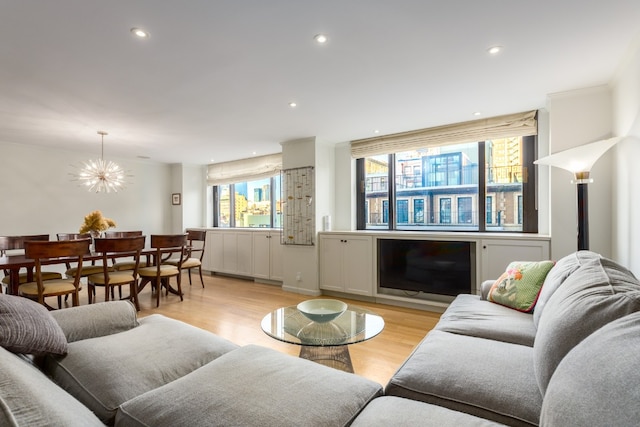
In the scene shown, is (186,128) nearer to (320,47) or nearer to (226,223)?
(320,47)

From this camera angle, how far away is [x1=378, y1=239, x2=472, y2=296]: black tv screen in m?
3.60

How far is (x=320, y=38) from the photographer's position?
1993 millimetres

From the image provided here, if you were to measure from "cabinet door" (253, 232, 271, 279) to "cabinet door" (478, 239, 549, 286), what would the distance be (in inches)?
127

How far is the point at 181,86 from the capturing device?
272 cm

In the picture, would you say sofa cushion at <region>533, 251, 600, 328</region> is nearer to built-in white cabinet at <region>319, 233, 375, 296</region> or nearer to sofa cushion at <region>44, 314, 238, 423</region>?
sofa cushion at <region>44, 314, 238, 423</region>

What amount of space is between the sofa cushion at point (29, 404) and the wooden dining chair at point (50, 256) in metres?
Result: 2.69

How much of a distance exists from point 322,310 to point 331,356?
1.05 ft

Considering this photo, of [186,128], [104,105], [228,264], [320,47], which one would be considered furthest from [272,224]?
[320,47]

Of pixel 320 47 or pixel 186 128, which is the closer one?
pixel 320 47

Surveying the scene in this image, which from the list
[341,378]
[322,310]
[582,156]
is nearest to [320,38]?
[322,310]

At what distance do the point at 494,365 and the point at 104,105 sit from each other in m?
3.76

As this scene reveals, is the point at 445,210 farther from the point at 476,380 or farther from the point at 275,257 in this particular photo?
the point at 476,380

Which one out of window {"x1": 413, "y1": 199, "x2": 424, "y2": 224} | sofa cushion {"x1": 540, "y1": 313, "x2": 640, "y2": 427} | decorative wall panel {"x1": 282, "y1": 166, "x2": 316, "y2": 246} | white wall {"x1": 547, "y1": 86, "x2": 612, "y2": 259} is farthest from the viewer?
decorative wall panel {"x1": 282, "y1": 166, "x2": 316, "y2": 246}

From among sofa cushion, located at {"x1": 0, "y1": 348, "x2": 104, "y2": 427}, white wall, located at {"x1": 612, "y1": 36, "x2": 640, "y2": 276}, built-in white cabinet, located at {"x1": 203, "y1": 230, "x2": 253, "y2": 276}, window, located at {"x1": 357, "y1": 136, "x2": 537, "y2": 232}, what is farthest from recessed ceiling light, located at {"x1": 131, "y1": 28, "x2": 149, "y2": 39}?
built-in white cabinet, located at {"x1": 203, "y1": 230, "x2": 253, "y2": 276}
